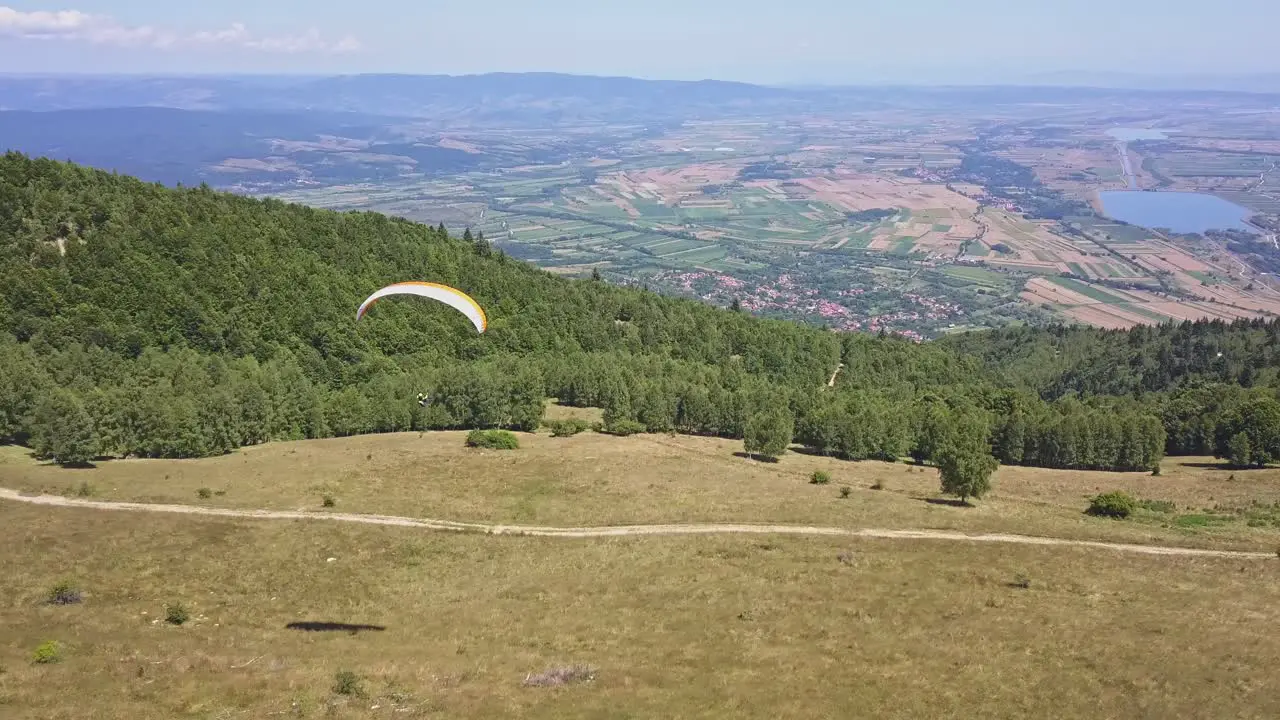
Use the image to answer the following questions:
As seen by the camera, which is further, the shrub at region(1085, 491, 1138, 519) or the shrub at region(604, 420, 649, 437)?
the shrub at region(604, 420, 649, 437)

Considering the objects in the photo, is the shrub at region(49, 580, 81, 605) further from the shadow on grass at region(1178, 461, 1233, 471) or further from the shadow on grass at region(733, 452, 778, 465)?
the shadow on grass at region(1178, 461, 1233, 471)

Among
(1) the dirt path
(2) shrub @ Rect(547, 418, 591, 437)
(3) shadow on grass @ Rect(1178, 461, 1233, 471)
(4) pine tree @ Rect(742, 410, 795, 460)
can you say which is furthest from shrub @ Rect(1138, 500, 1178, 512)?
(2) shrub @ Rect(547, 418, 591, 437)

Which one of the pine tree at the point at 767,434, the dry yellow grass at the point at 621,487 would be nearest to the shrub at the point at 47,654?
the dry yellow grass at the point at 621,487

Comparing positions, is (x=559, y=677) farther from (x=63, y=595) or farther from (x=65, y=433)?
(x=65, y=433)

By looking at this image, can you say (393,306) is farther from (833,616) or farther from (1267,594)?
(1267,594)

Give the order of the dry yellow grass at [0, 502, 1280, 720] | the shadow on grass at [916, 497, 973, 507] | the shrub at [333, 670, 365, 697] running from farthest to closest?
1. the shadow on grass at [916, 497, 973, 507]
2. the shrub at [333, 670, 365, 697]
3. the dry yellow grass at [0, 502, 1280, 720]

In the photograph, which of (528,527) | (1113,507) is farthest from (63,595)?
(1113,507)

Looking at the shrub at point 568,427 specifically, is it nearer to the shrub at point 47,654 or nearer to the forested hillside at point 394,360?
the forested hillside at point 394,360

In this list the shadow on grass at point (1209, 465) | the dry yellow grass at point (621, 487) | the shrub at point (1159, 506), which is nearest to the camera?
the dry yellow grass at point (621, 487)
